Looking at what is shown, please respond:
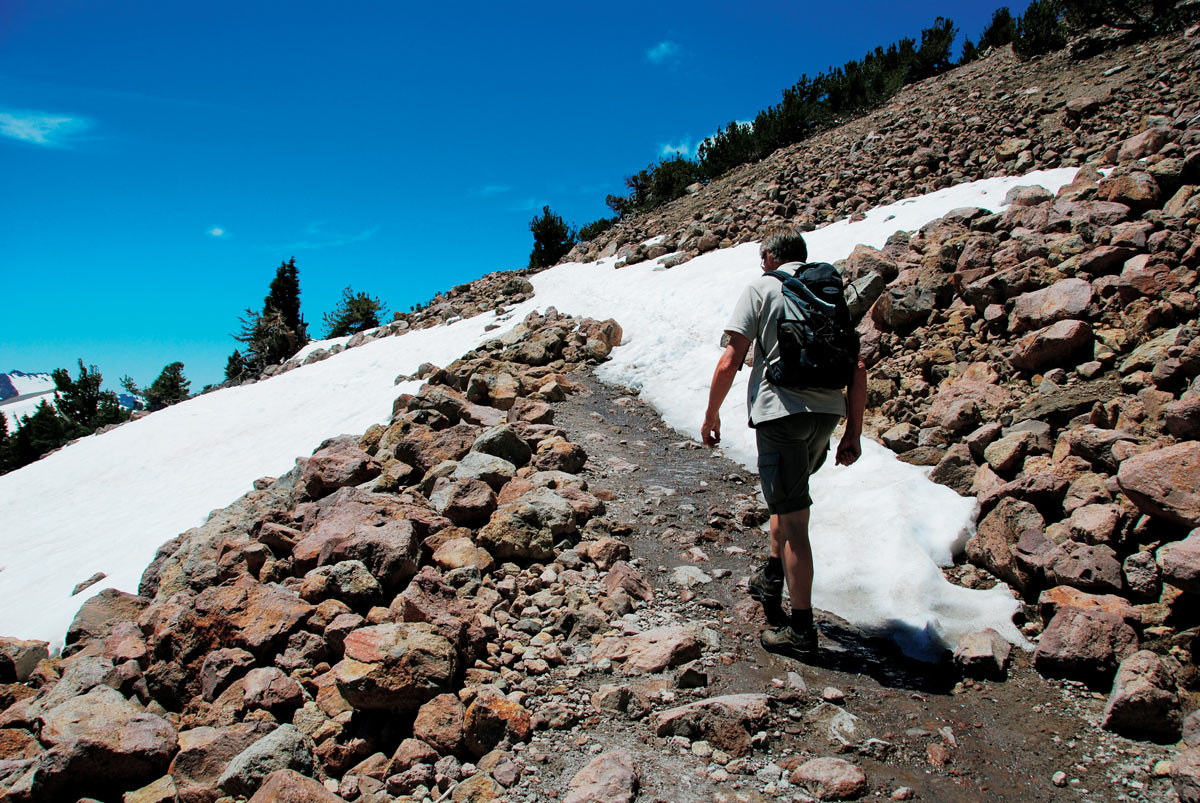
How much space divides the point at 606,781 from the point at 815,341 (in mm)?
2371

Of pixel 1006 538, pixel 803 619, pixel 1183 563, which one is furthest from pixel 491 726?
pixel 1006 538

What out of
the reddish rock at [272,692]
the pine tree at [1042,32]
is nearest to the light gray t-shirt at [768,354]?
the reddish rock at [272,692]

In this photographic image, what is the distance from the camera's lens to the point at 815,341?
3.47 metres

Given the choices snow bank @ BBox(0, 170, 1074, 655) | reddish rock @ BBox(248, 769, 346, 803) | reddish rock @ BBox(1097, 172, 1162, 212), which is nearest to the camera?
reddish rock @ BBox(248, 769, 346, 803)

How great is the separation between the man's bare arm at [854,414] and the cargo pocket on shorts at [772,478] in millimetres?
454

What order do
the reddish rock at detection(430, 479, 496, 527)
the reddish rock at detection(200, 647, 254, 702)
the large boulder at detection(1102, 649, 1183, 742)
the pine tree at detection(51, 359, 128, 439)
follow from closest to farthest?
the large boulder at detection(1102, 649, 1183, 742) → the reddish rock at detection(200, 647, 254, 702) → the reddish rock at detection(430, 479, 496, 527) → the pine tree at detection(51, 359, 128, 439)

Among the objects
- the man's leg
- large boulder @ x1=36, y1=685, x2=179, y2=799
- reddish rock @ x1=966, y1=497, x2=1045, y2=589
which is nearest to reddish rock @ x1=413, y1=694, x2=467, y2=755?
large boulder @ x1=36, y1=685, x2=179, y2=799

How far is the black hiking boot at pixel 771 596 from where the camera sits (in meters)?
4.06

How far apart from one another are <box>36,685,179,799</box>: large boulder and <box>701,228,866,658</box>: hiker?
3286mm

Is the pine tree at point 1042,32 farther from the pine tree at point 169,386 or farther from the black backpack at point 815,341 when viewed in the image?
the pine tree at point 169,386

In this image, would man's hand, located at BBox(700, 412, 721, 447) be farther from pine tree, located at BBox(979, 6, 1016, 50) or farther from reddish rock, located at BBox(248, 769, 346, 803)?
pine tree, located at BBox(979, 6, 1016, 50)

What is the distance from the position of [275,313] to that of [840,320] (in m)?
40.8

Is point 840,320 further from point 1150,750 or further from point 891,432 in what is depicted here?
point 891,432

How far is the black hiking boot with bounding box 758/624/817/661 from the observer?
3.64 meters
